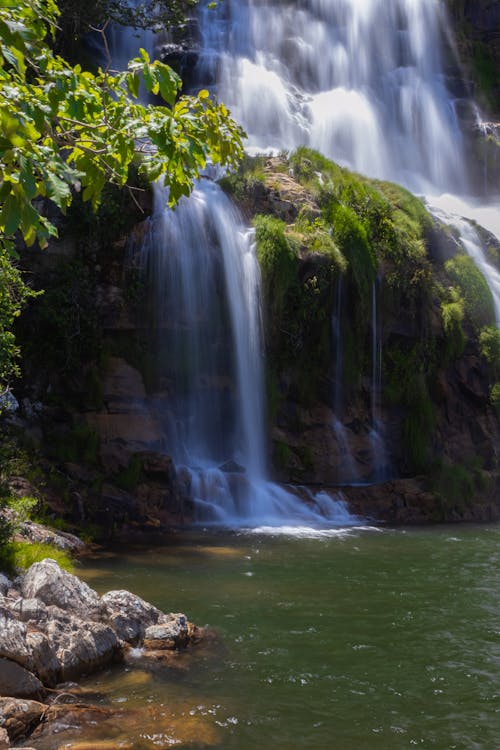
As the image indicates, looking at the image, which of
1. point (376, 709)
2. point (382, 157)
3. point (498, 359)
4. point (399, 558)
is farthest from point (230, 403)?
point (382, 157)

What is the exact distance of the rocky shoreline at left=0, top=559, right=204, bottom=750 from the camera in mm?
5383

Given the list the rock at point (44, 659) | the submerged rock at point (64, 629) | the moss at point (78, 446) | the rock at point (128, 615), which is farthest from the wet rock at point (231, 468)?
the rock at point (44, 659)

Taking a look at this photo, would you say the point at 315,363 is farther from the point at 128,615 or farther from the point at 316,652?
the point at 128,615

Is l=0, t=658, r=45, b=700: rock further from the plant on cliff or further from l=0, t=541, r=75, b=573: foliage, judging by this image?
the plant on cliff

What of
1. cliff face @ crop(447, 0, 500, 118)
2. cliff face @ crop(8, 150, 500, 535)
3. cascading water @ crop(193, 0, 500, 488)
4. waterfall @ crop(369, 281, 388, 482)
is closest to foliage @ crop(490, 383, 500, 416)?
cliff face @ crop(8, 150, 500, 535)

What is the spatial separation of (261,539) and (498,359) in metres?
12.1

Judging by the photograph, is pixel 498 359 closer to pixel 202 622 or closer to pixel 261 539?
pixel 261 539

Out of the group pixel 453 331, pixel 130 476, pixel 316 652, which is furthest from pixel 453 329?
pixel 316 652

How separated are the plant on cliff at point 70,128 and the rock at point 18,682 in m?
3.29

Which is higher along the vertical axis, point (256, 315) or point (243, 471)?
point (256, 315)

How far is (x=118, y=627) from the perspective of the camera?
23.4ft

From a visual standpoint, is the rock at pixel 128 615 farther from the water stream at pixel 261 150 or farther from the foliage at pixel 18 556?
the water stream at pixel 261 150

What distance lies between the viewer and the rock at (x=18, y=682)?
18.3 feet

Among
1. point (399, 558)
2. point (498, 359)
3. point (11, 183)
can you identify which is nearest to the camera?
point (11, 183)
